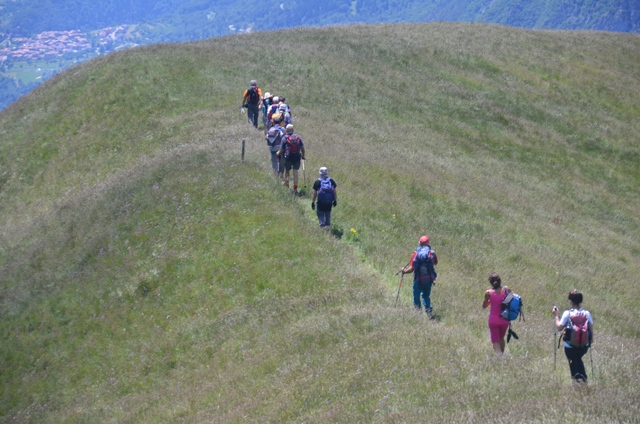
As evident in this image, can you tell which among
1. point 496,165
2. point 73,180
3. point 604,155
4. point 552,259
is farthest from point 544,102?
point 73,180

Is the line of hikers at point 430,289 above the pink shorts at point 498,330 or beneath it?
above

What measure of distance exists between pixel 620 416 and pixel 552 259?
63.1 ft

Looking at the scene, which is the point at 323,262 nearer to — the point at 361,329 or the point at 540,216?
the point at 361,329

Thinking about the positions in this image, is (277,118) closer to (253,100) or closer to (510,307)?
(253,100)

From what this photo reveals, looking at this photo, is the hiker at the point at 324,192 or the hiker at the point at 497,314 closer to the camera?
the hiker at the point at 497,314

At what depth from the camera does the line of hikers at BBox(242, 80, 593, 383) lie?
501 inches

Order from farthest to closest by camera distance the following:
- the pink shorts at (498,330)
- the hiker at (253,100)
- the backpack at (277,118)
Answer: the hiker at (253,100) < the backpack at (277,118) < the pink shorts at (498,330)

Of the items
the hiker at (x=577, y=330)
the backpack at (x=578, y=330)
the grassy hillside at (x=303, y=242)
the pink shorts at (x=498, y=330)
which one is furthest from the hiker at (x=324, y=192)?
the backpack at (x=578, y=330)

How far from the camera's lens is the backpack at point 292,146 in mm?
23828

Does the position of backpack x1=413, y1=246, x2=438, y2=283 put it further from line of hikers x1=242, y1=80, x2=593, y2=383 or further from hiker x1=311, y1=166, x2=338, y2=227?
hiker x1=311, y1=166, x2=338, y2=227

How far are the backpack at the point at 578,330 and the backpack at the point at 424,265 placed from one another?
16.5ft

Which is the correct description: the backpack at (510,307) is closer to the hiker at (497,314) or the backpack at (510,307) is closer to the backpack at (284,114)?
the hiker at (497,314)

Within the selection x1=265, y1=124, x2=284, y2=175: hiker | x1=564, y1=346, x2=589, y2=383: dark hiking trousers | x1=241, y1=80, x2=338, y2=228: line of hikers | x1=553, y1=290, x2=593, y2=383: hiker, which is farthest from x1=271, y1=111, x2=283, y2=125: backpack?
x1=564, y1=346, x2=589, y2=383: dark hiking trousers

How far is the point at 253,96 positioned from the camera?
110ft
